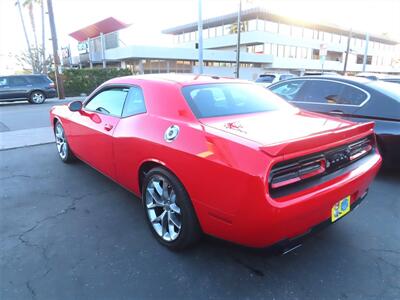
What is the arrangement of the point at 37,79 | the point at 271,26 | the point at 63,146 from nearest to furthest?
the point at 63,146 → the point at 37,79 → the point at 271,26

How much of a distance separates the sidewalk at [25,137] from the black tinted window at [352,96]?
592cm

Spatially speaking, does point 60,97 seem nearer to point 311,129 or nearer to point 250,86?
point 250,86

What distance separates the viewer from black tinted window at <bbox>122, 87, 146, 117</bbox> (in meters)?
3.15

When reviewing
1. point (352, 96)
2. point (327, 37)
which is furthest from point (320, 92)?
point (327, 37)

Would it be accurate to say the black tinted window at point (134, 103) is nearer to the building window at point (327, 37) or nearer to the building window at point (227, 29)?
the building window at point (227, 29)

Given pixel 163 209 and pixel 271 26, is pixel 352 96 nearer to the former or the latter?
pixel 163 209

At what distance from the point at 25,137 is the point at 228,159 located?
22.1ft

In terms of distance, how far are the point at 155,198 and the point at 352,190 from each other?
5.56ft

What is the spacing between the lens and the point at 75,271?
8.15ft

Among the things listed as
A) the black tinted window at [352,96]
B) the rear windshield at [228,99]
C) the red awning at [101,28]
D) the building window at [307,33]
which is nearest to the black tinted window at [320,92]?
the black tinted window at [352,96]

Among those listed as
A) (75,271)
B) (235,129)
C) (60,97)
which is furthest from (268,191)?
(60,97)

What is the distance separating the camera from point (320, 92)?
5293mm

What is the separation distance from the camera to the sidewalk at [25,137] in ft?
21.5

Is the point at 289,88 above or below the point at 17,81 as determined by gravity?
above
